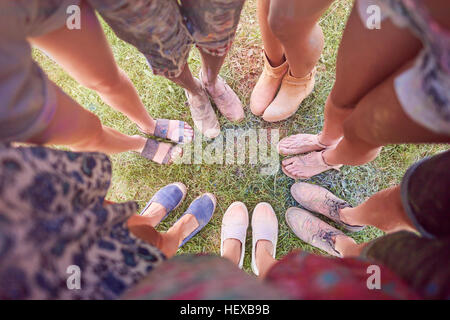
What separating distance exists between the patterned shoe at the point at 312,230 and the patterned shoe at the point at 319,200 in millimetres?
61

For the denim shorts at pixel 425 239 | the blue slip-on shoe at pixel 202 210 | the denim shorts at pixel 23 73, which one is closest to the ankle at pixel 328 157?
the denim shorts at pixel 425 239

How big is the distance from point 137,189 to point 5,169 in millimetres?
1497

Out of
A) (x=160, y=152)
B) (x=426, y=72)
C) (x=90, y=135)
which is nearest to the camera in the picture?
(x=426, y=72)

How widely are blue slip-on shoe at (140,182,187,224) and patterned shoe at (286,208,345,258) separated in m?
0.80

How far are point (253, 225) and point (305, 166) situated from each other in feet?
1.84

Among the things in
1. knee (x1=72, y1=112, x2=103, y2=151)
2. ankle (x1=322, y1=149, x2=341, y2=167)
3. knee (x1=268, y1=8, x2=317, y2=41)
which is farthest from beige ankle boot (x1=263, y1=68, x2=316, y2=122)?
knee (x1=72, y1=112, x2=103, y2=151)

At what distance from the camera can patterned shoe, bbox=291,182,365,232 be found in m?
1.82

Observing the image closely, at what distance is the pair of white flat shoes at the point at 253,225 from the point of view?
5.98ft

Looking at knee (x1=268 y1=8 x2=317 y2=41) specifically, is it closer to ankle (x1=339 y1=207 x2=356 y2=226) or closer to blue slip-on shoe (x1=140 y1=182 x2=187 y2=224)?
ankle (x1=339 y1=207 x2=356 y2=226)

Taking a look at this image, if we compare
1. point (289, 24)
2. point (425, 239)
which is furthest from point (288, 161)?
point (425, 239)

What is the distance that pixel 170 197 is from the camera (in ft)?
6.26

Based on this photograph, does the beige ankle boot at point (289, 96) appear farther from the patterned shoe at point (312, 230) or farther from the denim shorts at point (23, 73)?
the denim shorts at point (23, 73)

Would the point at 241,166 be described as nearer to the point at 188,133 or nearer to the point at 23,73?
the point at 188,133
